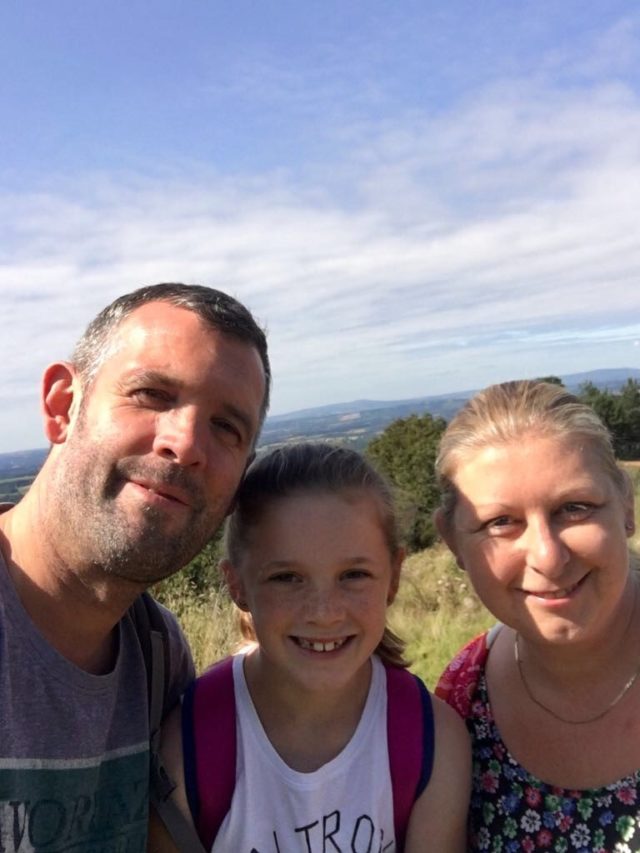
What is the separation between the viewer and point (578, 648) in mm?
1998

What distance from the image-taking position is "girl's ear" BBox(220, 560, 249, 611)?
210cm

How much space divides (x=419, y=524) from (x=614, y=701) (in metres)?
14.3

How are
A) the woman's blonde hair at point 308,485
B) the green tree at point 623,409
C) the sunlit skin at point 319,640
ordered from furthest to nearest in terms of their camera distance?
the green tree at point 623,409
the woman's blonde hair at point 308,485
the sunlit skin at point 319,640

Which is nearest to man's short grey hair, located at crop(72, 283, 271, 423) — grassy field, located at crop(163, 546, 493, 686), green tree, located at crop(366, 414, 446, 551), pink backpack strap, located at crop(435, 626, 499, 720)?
pink backpack strap, located at crop(435, 626, 499, 720)

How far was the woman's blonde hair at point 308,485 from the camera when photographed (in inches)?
81.8

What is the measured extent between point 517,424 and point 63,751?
1.37 metres

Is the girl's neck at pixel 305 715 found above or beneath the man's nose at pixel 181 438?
beneath

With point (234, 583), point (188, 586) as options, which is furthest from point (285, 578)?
point (188, 586)

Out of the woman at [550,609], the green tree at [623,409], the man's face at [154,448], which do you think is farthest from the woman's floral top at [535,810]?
the green tree at [623,409]

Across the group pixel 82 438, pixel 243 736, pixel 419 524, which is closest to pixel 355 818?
pixel 243 736

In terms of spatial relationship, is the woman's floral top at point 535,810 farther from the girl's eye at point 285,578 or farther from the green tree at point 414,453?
the green tree at point 414,453

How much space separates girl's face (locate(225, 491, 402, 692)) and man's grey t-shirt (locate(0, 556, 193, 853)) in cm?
40

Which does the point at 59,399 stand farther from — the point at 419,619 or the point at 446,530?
the point at 419,619

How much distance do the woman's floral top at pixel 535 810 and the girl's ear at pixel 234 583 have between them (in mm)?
764
